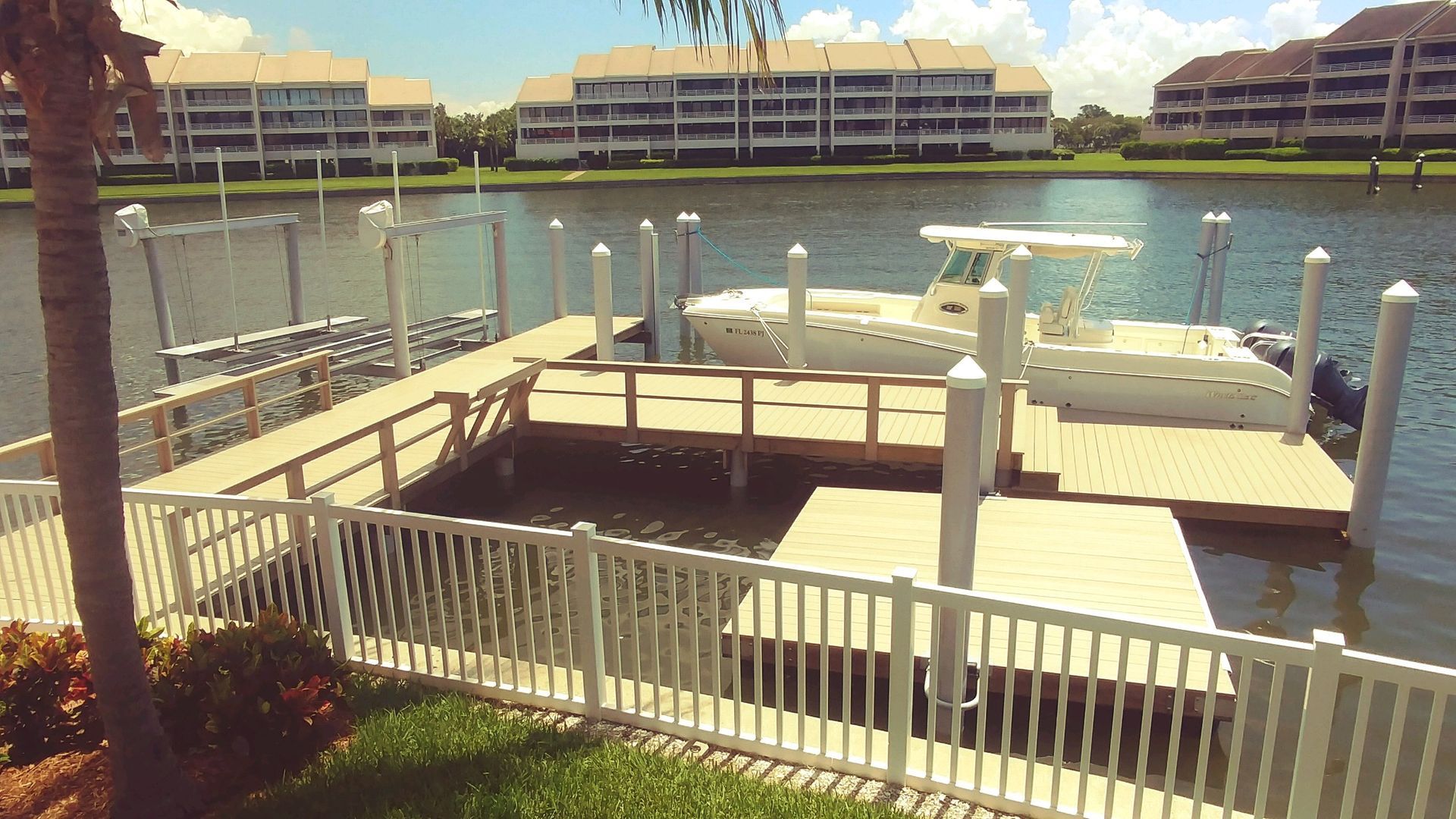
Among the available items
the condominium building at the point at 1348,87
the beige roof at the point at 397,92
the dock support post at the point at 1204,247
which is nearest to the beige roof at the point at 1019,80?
the condominium building at the point at 1348,87

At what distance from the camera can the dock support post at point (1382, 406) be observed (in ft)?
27.5

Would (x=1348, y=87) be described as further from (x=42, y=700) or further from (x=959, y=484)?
(x=42, y=700)

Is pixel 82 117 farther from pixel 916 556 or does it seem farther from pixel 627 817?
pixel 916 556

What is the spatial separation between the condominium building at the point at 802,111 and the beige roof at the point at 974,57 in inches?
9.6

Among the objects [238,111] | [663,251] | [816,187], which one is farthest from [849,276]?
[238,111]

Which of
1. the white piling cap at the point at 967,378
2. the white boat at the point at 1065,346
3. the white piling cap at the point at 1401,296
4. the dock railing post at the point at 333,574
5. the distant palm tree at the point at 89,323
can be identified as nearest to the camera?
the distant palm tree at the point at 89,323

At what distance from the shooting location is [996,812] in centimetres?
410

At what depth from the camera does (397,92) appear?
89.6 metres

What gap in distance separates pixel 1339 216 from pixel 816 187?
3326 cm

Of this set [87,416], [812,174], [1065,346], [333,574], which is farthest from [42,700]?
[812,174]

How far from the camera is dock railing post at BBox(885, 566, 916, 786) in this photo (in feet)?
13.4

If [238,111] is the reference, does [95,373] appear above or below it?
below

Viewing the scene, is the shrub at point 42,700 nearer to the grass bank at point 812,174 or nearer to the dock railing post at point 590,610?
the dock railing post at point 590,610

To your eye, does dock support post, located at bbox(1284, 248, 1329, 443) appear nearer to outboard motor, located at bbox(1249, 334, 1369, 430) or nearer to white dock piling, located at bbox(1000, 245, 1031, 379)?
outboard motor, located at bbox(1249, 334, 1369, 430)
